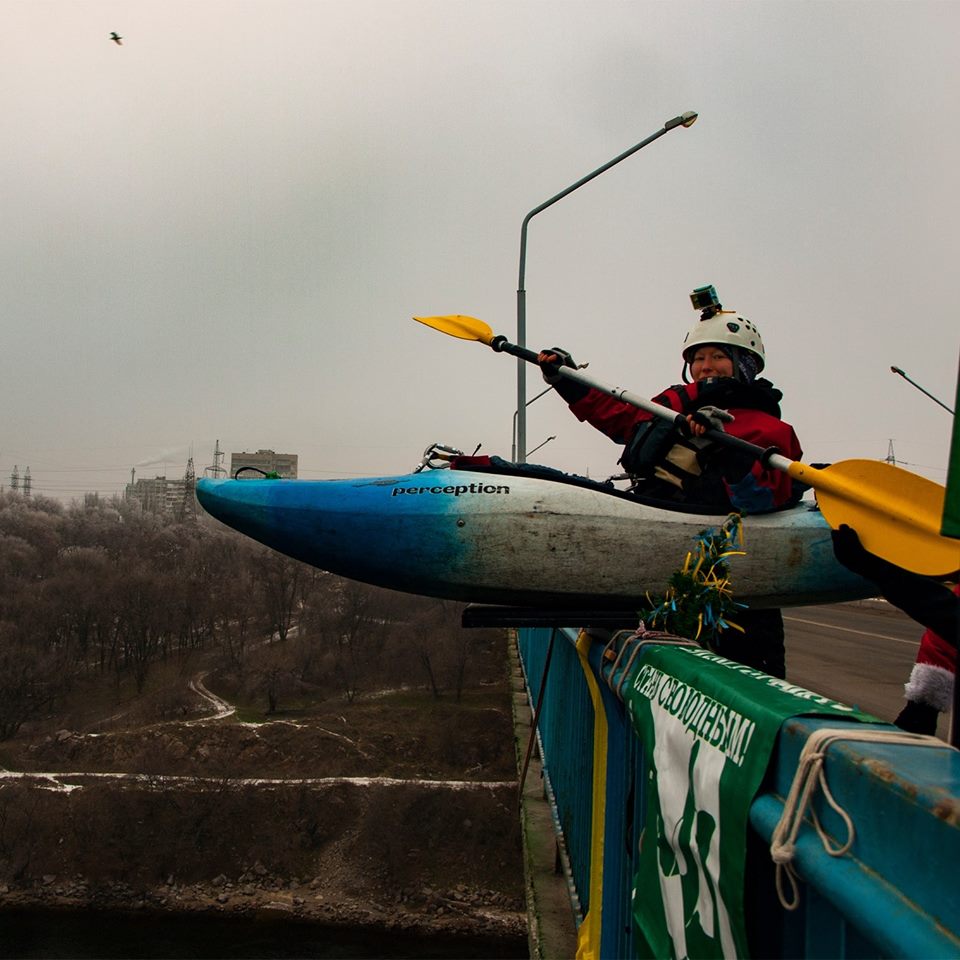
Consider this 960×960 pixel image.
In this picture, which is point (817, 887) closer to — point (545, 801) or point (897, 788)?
point (897, 788)

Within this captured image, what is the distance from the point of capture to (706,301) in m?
5.04

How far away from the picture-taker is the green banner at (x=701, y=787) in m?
1.58

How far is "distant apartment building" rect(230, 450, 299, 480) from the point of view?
5.82m

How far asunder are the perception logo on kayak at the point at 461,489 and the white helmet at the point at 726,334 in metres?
1.41

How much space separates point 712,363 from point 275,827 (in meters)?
52.9

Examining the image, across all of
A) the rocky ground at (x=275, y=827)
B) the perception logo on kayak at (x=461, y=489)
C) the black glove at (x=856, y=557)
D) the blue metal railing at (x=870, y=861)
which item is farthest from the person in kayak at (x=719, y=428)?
the rocky ground at (x=275, y=827)

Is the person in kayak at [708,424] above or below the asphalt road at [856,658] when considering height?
above

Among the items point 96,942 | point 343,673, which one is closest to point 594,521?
point 96,942

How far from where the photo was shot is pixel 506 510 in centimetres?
437

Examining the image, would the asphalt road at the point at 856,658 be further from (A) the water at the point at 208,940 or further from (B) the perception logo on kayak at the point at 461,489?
(A) the water at the point at 208,940

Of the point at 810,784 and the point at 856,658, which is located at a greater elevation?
the point at 810,784

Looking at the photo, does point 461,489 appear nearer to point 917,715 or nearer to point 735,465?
point 735,465

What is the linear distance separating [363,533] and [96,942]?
49.4m

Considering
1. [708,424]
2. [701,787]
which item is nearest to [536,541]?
[708,424]
